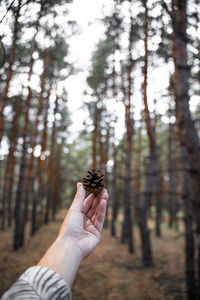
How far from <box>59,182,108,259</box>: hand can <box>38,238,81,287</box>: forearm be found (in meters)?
0.08

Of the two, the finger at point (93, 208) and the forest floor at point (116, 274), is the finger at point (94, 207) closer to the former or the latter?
the finger at point (93, 208)

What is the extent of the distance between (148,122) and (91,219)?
6813 mm

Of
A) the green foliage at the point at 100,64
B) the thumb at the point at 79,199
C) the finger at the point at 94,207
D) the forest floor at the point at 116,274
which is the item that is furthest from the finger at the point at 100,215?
the green foliage at the point at 100,64

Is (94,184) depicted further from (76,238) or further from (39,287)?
(39,287)

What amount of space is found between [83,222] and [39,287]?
938mm

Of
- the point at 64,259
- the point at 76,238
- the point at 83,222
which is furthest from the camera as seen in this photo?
the point at 83,222

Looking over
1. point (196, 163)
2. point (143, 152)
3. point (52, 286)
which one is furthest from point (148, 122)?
point (143, 152)

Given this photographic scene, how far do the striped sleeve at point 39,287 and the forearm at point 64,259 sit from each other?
0.07 metres

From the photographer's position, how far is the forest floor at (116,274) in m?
6.37

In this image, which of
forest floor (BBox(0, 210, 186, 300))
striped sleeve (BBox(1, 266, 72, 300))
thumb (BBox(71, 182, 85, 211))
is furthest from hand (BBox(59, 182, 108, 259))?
forest floor (BBox(0, 210, 186, 300))

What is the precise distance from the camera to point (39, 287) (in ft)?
4.22

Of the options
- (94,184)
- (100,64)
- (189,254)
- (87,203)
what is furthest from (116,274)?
(100,64)

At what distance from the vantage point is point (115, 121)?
13.0 m

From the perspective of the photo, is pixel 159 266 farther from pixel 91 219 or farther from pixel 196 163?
pixel 91 219
